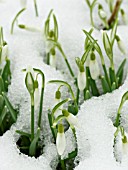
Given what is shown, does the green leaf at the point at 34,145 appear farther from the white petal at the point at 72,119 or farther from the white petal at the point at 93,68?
the white petal at the point at 93,68

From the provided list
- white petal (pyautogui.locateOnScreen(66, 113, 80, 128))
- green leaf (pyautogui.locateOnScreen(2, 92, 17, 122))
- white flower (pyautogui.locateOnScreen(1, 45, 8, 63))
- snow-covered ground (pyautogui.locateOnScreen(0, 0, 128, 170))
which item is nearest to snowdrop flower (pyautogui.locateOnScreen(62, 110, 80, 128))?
white petal (pyautogui.locateOnScreen(66, 113, 80, 128))

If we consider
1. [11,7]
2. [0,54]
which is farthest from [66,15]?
[0,54]

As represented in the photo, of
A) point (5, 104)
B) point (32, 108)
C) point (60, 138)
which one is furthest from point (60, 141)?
point (5, 104)

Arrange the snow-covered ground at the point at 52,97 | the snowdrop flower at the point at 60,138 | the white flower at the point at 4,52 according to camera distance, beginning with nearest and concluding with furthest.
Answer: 1. the snowdrop flower at the point at 60,138
2. the snow-covered ground at the point at 52,97
3. the white flower at the point at 4,52

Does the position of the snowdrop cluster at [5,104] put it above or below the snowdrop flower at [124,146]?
above

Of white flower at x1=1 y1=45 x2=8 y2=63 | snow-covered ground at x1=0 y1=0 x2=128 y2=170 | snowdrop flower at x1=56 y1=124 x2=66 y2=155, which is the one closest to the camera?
snowdrop flower at x1=56 y1=124 x2=66 y2=155

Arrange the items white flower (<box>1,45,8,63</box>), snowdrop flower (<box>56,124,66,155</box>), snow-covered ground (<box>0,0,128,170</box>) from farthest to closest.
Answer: white flower (<box>1,45,8,63</box>) → snow-covered ground (<box>0,0,128,170</box>) → snowdrop flower (<box>56,124,66,155</box>)

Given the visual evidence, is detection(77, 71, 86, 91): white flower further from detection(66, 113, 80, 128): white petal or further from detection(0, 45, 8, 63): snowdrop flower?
detection(0, 45, 8, 63): snowdrop flower

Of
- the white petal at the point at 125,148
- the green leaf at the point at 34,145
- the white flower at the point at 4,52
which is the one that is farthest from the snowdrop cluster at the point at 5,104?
the white petal at the point at 125,148

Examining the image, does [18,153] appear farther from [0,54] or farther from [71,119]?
[0,54]
